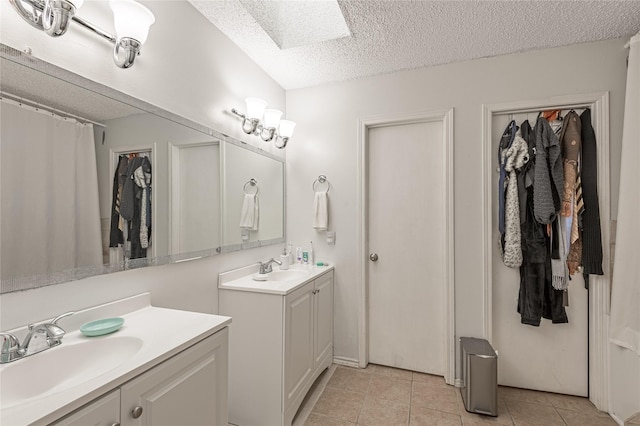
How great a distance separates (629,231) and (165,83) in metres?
2.83

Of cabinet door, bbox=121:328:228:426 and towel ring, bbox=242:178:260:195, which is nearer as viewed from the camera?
cabinet door, bbox=121:328:228:426

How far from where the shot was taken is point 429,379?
2352mm

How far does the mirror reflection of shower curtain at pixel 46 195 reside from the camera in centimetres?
94

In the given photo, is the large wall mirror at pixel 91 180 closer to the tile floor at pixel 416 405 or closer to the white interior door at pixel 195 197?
the white interior door at pixel 195 197

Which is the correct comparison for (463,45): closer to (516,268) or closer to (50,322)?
(516,268)

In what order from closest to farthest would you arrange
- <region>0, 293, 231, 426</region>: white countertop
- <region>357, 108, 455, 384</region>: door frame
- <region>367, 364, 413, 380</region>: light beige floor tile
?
<region>0, 293, 231, 426</region>: white countertop
<region>357, 108, 455, 384</region>: door frame
<region>367, 364, 413, 380</region>: light beige floor tile

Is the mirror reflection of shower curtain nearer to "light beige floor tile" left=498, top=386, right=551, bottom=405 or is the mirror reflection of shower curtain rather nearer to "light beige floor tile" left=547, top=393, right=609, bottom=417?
"light beige floor tile" left=498, top=386, right=551, bottom=405

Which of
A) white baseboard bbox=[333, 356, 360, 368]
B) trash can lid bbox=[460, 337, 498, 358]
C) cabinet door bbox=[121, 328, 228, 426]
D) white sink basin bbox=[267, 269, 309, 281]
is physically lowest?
white baseboard bbox=[333, 356, 360, 368]

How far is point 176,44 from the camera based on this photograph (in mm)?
1595

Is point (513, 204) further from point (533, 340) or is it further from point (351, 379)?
point (351, 379)

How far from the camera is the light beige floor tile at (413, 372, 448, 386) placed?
2297 millimetres

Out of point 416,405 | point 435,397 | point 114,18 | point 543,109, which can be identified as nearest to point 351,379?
point 416,405

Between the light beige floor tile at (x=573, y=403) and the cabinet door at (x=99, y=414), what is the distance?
265cm

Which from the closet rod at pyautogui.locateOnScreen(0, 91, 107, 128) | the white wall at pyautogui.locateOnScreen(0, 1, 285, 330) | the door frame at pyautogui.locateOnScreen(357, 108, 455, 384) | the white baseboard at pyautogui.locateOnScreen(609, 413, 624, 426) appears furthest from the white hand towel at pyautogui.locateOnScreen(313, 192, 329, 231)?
the white baseboard at pyautogui.locateOnScreen(609, 413, 624, 426)
